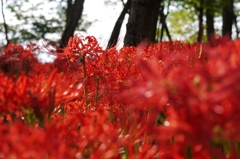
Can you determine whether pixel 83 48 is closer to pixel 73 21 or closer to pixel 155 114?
pixel 155 114

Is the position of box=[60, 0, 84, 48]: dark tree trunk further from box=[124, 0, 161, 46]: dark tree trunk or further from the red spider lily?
the red spider lily

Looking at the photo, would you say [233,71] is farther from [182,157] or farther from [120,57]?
[120,57]

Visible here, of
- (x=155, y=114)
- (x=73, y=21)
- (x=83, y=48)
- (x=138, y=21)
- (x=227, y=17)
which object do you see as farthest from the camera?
(x=227, y=17)

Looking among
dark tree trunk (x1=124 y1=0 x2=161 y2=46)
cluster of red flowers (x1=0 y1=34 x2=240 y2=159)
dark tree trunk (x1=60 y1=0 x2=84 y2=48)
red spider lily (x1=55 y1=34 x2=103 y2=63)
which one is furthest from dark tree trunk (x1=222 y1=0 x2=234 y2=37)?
cluster of red flowers (x1=0 y1=34 x2=240 y2=159)

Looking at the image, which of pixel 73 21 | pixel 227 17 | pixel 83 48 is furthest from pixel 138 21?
pixel 227 17

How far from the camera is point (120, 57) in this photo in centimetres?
204

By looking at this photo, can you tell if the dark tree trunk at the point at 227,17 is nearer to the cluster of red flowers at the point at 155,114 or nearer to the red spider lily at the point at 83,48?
the red spider lily at the point at 83,48

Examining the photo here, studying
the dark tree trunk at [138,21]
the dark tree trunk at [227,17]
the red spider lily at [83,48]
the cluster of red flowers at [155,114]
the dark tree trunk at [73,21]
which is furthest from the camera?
the dark tree trunk at [227,17]

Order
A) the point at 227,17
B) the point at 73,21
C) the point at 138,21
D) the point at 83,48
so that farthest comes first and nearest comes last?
the point at 227,17
the point at 73,21
the point at 138,21
the point at 83,48

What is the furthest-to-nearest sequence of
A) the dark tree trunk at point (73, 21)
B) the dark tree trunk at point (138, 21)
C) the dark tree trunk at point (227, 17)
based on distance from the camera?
the dark tree trunk at point (227, 17) → the dark tree trunk at point (73, 21) → the dark tree trunk at point (138, 21)

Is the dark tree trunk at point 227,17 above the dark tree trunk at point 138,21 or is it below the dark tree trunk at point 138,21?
below

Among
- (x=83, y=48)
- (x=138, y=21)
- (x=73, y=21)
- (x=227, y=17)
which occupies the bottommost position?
(x=227, y=17)

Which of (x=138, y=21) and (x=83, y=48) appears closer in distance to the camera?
(x=83, y=48)

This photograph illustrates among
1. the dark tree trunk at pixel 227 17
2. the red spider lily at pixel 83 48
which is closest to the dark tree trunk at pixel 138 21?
the red spider lily at pixel 83 48
